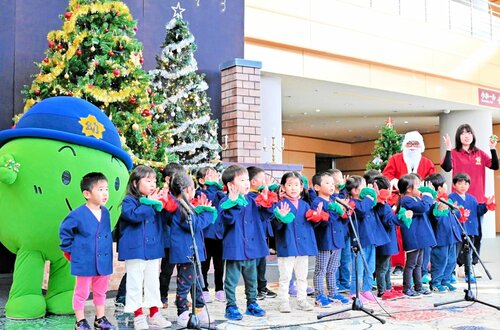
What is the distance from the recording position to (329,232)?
480 cm

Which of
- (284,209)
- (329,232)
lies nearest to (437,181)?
(329,232)

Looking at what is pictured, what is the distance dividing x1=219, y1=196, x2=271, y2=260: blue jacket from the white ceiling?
19.4 feet

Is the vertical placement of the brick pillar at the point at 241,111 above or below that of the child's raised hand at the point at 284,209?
above

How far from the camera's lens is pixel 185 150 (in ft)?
23.7


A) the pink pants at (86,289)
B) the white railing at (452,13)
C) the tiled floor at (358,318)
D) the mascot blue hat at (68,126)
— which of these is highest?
the white railing at (452,13)

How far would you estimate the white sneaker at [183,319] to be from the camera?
396 centimetres

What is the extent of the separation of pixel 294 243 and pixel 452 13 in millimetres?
10473

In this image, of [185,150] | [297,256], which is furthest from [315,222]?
[185,150]

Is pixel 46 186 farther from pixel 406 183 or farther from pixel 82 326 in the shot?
pixel 406 183

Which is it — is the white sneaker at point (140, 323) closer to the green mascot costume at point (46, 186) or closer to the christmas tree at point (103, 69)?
the green mascot costume at point (46, 186)

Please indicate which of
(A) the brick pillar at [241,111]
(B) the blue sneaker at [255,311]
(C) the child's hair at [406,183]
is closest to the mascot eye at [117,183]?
(B) the blue sneaker at [255,311]

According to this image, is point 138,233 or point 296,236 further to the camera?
point 296,236

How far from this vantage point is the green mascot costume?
13.3 feet

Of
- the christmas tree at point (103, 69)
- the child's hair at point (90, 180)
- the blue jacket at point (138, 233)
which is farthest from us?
the christmas tree at point (103, 69)
